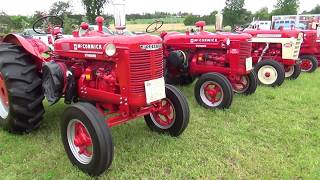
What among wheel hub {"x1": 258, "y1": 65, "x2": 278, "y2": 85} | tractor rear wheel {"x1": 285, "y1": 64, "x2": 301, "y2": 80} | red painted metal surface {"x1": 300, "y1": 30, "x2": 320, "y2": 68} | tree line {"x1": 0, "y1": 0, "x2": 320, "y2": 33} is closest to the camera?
wheel hub {"x1": 258, "y1": 65, "x2": 278, "y2": 85}

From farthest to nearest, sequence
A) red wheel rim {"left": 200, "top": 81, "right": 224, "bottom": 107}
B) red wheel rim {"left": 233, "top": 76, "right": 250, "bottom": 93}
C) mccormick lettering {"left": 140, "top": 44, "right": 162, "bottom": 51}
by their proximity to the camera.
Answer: red wheel rim {"left": 233, "top": 76, "right": 250, "bottom": 93}
red wheel rim {"left": 200, "top": 81, "right": 224, "bottom": 107}
mccormick lettering {"left": 140, "top": 44, "right": 162, "bottom": 51}

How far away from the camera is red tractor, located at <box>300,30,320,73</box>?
1023 centimetres

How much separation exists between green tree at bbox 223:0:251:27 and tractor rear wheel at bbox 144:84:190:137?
34614 millimetres

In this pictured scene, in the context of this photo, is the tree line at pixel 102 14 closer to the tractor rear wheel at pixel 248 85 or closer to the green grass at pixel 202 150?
the tractor rear wheel at pixel 248 85

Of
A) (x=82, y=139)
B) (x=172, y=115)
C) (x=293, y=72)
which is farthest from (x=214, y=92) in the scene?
(x=293, y=72)

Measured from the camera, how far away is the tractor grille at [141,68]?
138 inches

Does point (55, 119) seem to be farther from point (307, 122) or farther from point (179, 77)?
point (307, 122)

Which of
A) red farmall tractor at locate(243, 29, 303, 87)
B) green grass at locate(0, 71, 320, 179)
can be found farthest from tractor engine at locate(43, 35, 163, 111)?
red farmall tractor at locate(243, 29, 303, 87)

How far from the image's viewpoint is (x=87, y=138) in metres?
3.48

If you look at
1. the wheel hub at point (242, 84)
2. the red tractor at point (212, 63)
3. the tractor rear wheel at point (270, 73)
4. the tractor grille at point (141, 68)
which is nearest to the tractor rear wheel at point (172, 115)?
the tractor grille at point (141, 68)

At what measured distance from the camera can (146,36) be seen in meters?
3.58

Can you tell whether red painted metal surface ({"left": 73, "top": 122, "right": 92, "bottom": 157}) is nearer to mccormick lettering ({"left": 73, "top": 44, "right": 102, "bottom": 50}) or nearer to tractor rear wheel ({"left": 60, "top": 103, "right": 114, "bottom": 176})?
tractor rear wheel ({"left": 60, "top": 103, "right": 114, "bottom": 176})

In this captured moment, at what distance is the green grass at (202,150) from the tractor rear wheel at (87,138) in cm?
13

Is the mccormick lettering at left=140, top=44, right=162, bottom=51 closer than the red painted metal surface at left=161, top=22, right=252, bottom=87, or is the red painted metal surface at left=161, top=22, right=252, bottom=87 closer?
the mccormick lettering at left=140, top=44, right=162, bottom=51
